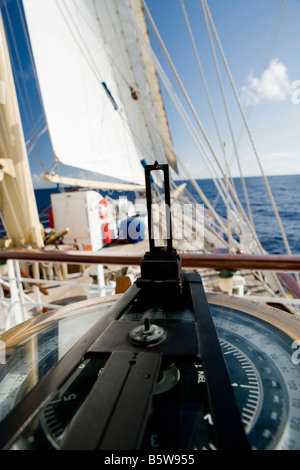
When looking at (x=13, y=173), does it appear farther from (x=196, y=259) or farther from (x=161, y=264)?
(x=161, y=264)

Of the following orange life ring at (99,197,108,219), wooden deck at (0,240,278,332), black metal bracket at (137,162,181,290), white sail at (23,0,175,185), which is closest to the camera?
black metal bracket at (137,162,181,290)

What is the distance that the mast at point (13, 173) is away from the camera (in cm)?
286

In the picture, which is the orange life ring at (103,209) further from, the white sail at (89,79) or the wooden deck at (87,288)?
the wooden deck at (87,288)

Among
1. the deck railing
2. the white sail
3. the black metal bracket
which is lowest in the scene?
the deck railing

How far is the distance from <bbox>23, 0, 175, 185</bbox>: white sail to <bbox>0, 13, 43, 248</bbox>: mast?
2537 millimetres

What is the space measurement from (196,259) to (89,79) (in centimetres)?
784

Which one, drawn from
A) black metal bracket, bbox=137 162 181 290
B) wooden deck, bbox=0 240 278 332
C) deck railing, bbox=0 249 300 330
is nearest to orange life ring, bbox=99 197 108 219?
wooden deck, bbox=0 240 278 332

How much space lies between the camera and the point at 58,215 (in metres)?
8.37

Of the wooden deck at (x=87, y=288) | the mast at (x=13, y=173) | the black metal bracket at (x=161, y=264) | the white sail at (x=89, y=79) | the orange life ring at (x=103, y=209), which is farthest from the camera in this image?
the orange life ring at (x=103, y=209)

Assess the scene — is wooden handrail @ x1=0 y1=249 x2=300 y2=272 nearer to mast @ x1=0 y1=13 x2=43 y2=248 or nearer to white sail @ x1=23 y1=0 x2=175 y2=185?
mast @ x1=0 y1=13 x2=43 y2=248

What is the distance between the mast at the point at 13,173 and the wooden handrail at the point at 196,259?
1773 millimetres

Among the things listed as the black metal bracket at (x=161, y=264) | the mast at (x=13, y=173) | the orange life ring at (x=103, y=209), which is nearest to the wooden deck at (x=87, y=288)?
the mast at (x=13, y=173)

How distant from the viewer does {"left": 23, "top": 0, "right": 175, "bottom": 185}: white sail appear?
599 cm

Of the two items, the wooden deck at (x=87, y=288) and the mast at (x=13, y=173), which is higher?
the mast at (x=13, y=173)
